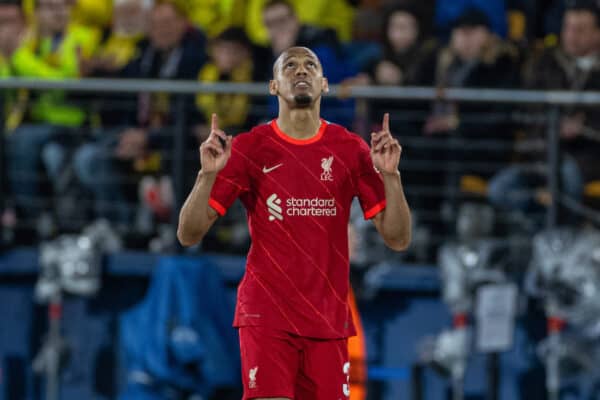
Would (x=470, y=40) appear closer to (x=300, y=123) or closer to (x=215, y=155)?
(x=300, y=123)

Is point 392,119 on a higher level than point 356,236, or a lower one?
higher

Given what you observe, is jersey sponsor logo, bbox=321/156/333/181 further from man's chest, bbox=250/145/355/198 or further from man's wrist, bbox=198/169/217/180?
man's wrist, bbox=198/169/217/180

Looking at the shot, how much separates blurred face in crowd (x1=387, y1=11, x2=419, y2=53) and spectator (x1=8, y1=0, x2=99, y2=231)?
2134mm

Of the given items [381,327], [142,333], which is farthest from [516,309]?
[142,333]

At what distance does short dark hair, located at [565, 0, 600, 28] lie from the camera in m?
8.83

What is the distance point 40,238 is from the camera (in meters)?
9.55

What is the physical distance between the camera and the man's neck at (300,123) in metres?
5.49

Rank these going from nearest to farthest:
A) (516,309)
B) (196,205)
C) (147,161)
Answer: (196,205), (516,309), (147,161)

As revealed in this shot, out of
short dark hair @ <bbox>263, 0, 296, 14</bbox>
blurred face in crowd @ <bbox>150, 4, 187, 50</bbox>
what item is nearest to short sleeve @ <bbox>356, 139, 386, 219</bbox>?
short dark hair @ <bbox>263, 0, 296, 14</bbox>

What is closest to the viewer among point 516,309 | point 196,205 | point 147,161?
point 196,205

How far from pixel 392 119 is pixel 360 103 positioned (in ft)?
0.77

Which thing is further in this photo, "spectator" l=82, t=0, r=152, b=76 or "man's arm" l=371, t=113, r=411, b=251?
"spectator" l=82, t=0, r=152, b=76

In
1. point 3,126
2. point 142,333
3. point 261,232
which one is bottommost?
point 142,333

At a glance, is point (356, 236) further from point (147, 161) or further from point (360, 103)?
point (147, 161)
